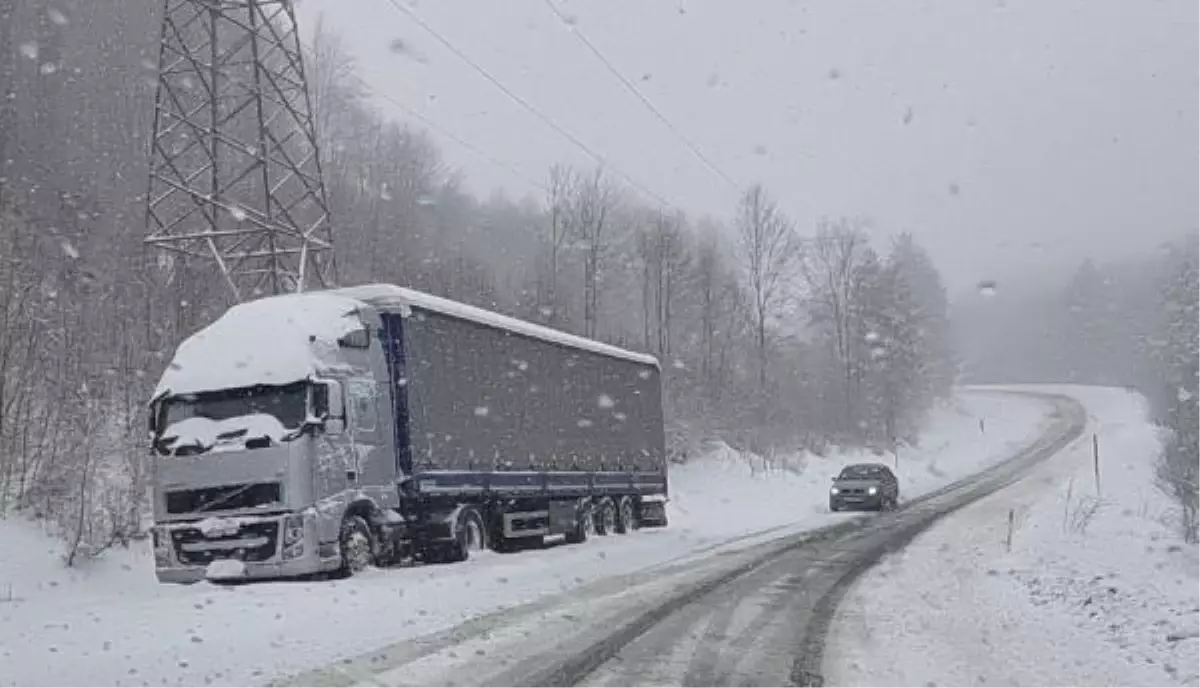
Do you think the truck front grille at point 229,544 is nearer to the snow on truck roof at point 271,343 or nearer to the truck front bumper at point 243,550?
the truck front bumper at point 243,550

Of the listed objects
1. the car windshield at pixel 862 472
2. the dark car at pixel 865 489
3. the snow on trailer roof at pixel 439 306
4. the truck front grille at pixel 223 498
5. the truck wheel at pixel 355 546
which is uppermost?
the snow on trailer roof at pixel 439 306

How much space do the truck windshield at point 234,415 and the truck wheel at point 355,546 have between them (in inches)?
63.4

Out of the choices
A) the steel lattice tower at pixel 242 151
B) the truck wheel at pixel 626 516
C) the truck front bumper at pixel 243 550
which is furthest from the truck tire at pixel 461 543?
the truck wheel at pixel 626 516

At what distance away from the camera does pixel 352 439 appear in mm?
15352

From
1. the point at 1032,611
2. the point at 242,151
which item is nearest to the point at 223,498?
the point at 1032,611

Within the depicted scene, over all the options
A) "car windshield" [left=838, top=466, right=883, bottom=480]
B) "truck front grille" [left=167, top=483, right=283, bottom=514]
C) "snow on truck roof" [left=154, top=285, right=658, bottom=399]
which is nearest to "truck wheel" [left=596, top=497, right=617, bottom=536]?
"snow on truck roof" [left=154, top=285, right=658, bottom=399]

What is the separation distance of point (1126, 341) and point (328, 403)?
95.4 metres

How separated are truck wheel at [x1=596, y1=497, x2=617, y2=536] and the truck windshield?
10.7 meters

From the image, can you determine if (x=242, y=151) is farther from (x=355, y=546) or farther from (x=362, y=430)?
(x=355, y=546)

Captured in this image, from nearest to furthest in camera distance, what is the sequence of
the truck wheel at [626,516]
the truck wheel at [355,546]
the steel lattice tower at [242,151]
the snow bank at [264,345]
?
the snow bank at [264,345]
the truck wheel at [355,546]
the steel lattice tower at [242,151]
the truck wheel at [626,516]

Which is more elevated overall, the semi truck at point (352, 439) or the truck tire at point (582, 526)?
the semi truck at point (352, 439)

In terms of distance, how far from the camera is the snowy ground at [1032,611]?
8609mm

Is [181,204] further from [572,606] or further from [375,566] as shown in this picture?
[572,606]

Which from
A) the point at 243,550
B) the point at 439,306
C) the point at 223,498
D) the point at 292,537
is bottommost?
the point at 243,550
